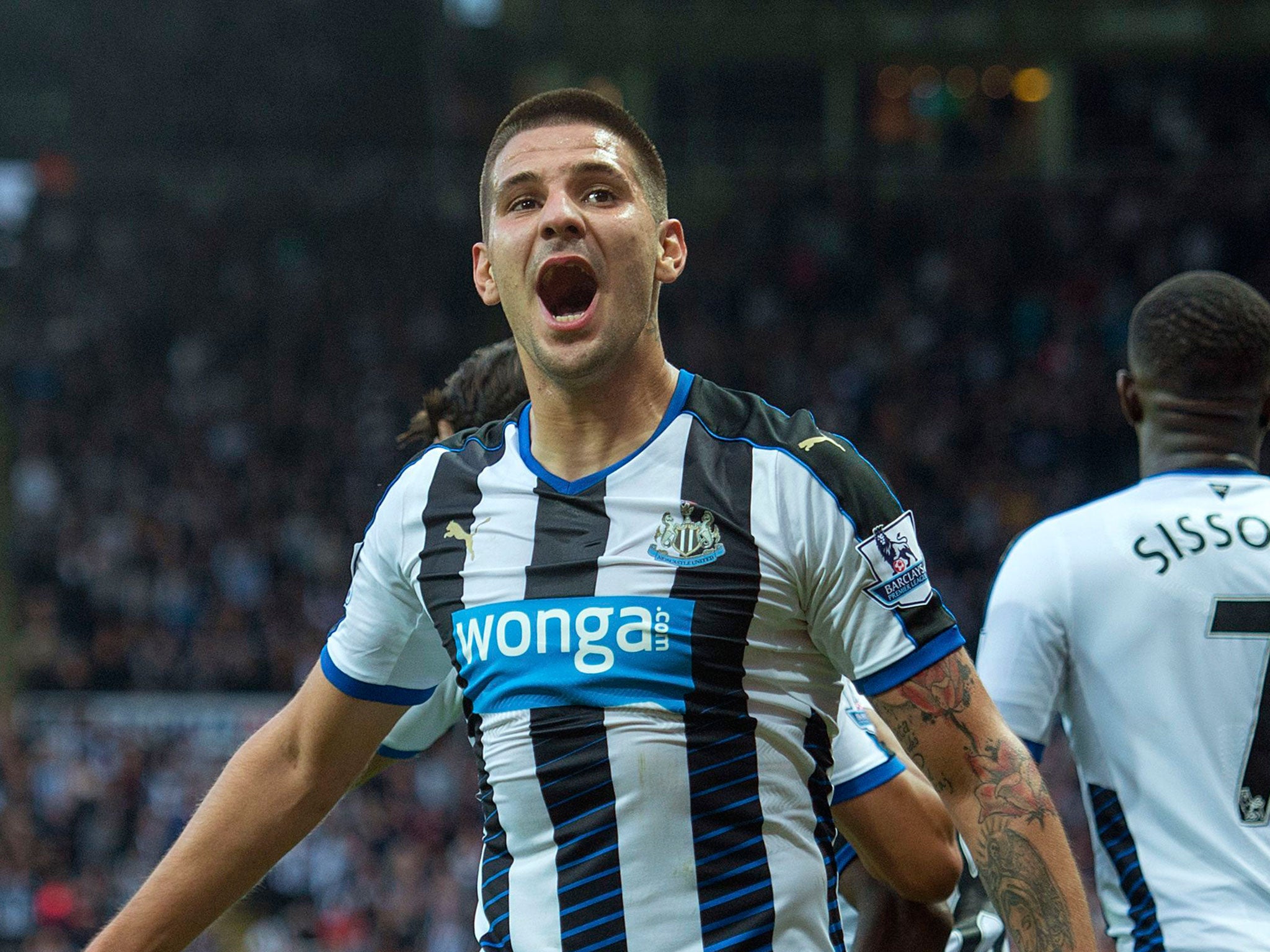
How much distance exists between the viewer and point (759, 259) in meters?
19.6

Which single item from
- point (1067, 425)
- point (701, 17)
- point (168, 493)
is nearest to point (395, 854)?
point (168, 493)

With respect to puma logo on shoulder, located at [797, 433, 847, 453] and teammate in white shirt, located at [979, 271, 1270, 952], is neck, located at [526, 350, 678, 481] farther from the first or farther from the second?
teammate in white shirt, located at [979, 271, 1270, 952]

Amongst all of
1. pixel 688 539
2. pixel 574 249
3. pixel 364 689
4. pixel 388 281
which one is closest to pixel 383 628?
pixel 364 689

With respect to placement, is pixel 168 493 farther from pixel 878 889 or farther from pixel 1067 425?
pixel 878 889

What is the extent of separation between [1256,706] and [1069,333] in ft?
51.2

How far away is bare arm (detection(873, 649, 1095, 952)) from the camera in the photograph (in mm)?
2059

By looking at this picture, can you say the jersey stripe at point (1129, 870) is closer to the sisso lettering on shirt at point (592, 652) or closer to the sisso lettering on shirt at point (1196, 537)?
the sisso lettering on shirt at point (1196, 537)

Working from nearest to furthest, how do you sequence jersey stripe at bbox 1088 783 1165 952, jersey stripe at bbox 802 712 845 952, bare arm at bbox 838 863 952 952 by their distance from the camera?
jersey stripe at bbox 802 712 845 952, bare arm at bbox 838 863 952 952, jersey stripe at bbox 1088 783 1165 952

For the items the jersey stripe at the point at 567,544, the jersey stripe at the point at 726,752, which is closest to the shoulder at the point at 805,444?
the jersey stripe at the point at 726,752

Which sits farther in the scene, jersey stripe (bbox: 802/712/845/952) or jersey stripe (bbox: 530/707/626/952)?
jersey stripe (bbox: 802/712/845/952)

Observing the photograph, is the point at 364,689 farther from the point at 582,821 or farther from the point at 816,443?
the point at 816,443

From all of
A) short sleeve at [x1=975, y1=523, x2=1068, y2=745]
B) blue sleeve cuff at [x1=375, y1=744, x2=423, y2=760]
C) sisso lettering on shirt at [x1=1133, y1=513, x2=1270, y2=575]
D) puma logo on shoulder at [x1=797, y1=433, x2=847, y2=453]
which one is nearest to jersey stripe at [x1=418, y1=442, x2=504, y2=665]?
puma logo on shoulder at [x1=797, y1=433, x2=847, y2=453]

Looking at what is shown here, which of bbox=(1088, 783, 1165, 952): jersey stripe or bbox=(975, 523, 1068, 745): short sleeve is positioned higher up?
bbox=(975, 523, 1068, 745): short sleeve

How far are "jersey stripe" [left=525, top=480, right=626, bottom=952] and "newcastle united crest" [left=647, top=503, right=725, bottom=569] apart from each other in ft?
0.30
